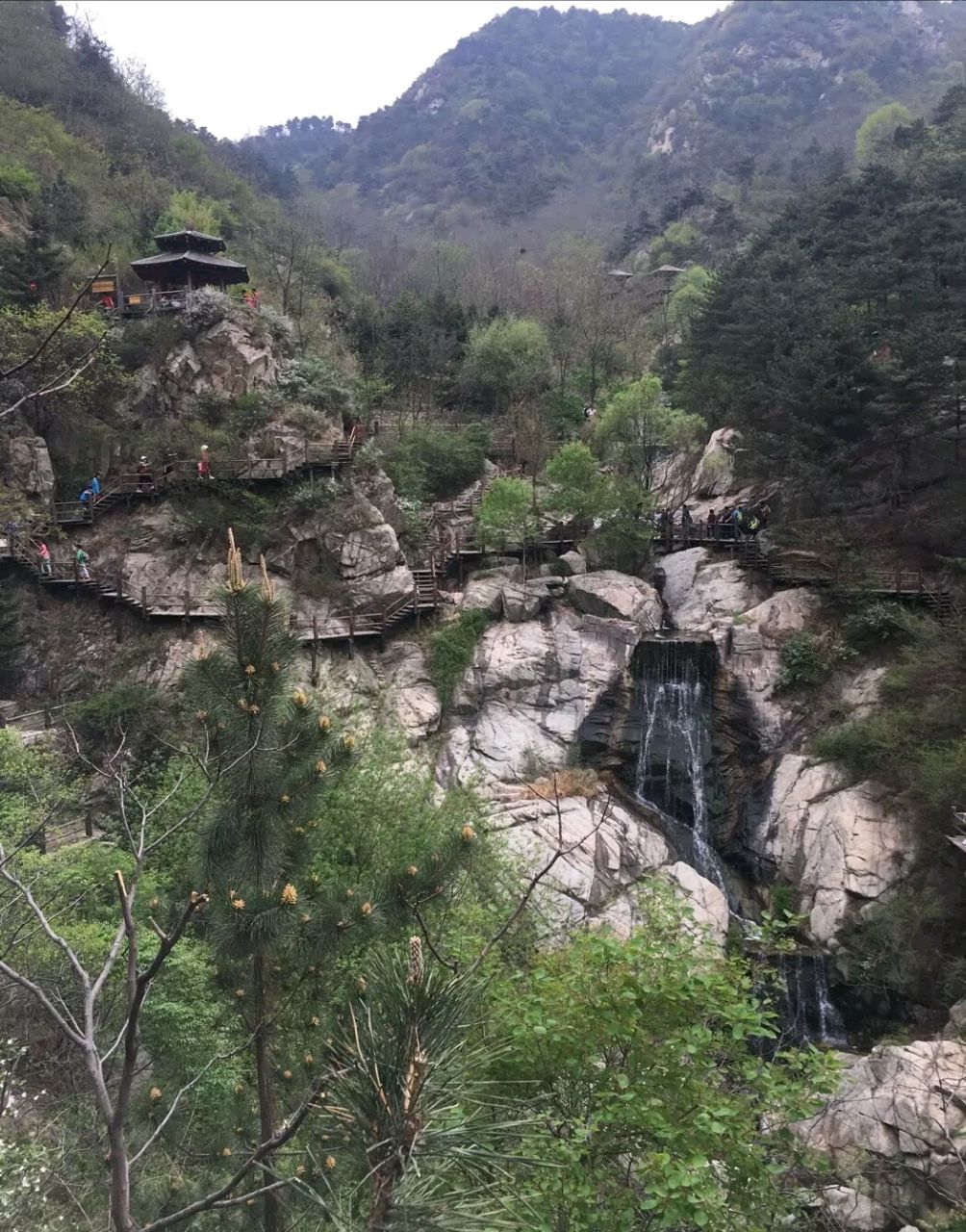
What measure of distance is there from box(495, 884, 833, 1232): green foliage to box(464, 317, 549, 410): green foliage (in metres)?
30.3

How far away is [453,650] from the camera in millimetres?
19688

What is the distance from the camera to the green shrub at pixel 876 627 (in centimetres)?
1692

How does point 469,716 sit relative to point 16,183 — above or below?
below

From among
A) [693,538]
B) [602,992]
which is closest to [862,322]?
[693,538]

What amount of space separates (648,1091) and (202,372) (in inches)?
921

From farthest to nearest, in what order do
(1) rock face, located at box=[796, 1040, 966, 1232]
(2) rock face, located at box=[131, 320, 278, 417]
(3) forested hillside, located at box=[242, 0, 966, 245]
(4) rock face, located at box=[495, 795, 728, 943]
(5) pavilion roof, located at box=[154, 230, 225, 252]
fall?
(3) forested hillside, located at box=[242, 0, 966, 245]
(5) pavilion roof, located at box=[154, 230, 225, 252]
(2) rock face, located at box=[131, 320, 278, 417]
(4) rock face, located at box=[495, 795, 728, 943]
(1) rock face, located at box=[796, 1040, 966, 1232]

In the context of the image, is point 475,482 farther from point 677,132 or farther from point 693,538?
point 677,132

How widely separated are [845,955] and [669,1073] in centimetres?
1062

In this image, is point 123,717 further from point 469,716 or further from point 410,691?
point 469,716

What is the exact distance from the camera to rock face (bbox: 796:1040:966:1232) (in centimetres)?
834

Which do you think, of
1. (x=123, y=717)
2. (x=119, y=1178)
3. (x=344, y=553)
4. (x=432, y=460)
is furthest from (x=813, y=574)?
(x=119, y=1178)

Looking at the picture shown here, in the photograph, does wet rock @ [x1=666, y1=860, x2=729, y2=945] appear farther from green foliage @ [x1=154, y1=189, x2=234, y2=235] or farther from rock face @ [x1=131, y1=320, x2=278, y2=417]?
green foliage @ [x1=154, y1=189, x2=234, y2=235]

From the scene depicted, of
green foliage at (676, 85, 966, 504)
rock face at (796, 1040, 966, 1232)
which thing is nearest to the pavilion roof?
green foliage at (676, 85, 966, 504)

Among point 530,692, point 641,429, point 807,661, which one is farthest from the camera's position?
point 641,429
